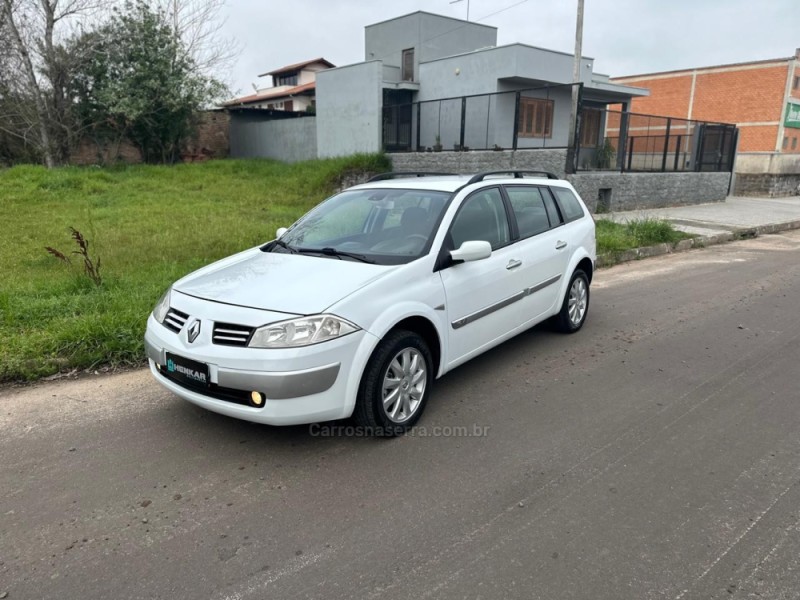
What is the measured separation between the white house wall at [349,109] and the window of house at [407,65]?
3446 millimetres

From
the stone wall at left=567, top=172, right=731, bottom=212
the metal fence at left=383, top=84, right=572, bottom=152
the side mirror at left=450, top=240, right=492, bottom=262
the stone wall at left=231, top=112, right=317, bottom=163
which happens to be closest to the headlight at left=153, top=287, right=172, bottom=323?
the side mirror at left=450, top=240, right=492, bottom=262

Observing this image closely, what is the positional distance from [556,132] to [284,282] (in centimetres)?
2022

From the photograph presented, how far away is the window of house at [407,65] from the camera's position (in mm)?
24439

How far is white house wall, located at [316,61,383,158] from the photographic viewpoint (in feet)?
67.8

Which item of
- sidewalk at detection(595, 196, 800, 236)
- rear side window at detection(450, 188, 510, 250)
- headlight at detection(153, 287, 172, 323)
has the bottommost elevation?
sidewalk at detection(595, 196, 800, 236)

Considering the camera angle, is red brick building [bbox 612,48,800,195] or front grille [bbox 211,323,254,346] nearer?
front grille [bbox 211,323,254,346]

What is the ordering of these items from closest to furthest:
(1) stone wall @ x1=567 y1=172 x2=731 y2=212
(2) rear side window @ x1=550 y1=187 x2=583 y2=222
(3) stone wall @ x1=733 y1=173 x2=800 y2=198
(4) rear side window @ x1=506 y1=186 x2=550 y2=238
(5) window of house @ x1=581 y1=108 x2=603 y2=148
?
(4) rear side window @ x1=506 y1=186 x2=550 y2=238 → (2) rear side window @ x1=550 y1=187 x2=583 y2=222 → (1) stone wall @ x1=567 y1=172 x2=731 y2=212 → (5) window of house @ x1=581 y1=108 x2=603 y2=148 → (3) stone wall @ x1=733 y1=173 x2=800 y2=198

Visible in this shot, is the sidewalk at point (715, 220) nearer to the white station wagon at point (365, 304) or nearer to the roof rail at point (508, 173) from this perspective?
the roof rail at point (508, 173)

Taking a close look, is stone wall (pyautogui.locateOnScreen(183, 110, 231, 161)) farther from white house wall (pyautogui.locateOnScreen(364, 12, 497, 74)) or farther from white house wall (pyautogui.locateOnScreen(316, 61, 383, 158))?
white house wall (pyautogui.locateOnScreen(364, 12, 497, 74))

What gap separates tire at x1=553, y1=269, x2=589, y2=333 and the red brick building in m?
26.5

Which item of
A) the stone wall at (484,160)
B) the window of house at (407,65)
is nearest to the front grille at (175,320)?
the stone wall at (484,160)

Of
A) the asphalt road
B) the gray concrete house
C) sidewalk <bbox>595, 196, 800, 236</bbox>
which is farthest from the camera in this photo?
the gray concrete house

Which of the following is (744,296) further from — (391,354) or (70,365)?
(70,365)

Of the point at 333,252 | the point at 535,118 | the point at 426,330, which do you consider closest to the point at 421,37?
the point at 535,118
